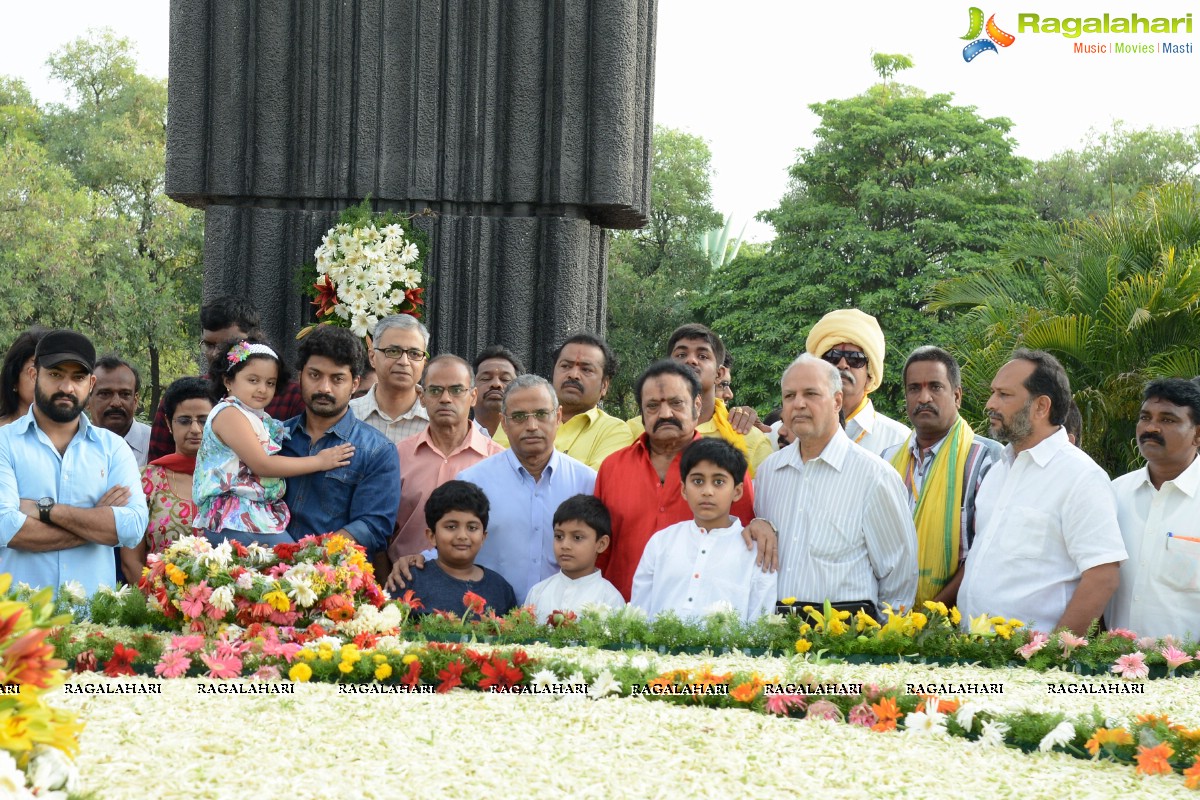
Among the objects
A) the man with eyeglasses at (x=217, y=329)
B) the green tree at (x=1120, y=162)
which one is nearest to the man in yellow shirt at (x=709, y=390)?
the man with eyeglasses at (x=217, y=329)

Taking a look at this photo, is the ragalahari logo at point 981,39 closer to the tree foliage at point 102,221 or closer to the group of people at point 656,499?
the group of people at point 656,499

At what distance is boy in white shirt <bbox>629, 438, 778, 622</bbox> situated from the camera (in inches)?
188

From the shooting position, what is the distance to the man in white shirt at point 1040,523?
466 centimetres

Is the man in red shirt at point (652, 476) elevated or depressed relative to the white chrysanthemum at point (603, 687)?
elevated

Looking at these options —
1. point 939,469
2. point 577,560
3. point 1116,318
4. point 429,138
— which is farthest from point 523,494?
point 1116,318

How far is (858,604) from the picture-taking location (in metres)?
4.83

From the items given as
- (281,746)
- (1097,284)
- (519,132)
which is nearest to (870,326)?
(519,132)

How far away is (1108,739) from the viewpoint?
3.62m

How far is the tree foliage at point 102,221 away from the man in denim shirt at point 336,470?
872 inches

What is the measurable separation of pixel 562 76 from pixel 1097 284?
623cm

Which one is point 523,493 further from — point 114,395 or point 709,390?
point 114,395

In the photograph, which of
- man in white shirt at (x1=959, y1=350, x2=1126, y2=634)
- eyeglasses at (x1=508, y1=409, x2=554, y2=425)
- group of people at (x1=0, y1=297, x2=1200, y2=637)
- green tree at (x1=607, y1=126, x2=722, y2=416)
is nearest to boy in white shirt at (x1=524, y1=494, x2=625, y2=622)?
group of people at (x1=0, y1=297, x2=1200, y2=637)

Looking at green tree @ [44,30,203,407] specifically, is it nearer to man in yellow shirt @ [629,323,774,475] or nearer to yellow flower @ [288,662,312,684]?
man in yellow shirt @ [629,323,774,475]

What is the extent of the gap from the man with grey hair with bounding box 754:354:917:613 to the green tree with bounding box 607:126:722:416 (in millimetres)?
23351
